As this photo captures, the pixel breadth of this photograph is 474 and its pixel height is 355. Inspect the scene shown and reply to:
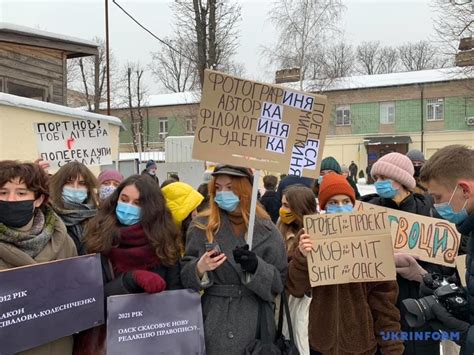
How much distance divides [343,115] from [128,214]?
35673mm

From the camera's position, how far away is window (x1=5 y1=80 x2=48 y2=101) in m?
12.8

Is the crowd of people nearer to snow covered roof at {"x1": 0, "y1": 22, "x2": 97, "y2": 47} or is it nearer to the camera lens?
the camera lens

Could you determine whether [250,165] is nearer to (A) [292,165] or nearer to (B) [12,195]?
(A) [292,165]

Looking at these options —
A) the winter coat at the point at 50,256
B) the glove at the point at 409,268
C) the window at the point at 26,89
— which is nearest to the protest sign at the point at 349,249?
the glove at the point at 409,268

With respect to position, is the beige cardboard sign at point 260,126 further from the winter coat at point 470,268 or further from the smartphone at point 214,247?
the winter coat at point 470,268

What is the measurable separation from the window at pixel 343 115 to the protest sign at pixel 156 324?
117 ft

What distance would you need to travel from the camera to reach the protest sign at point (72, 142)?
15.9ft

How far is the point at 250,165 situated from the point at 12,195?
56.0 inches

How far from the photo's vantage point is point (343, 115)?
122 feet

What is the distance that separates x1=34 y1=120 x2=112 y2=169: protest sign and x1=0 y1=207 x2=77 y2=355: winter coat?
88.0 inches

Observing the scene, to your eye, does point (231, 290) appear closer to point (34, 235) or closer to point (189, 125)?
point (34, 235)

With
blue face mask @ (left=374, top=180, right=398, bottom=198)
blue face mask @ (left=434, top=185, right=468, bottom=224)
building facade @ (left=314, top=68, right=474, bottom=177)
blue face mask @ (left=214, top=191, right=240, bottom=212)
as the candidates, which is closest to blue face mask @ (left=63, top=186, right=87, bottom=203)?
blue face mask @ (left=214, top=191, right=240, bottom=212)

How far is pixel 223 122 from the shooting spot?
123 inches

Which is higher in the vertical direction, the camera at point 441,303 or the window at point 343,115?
the window at point 343,115
